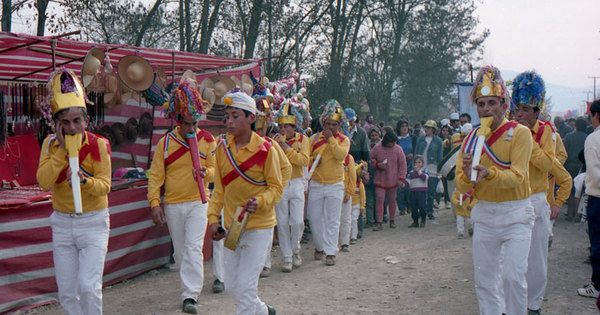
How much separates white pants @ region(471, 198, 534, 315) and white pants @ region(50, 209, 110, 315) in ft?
10.1

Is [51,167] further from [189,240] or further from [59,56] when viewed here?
[59,56]

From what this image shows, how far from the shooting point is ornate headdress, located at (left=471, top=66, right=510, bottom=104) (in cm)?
460

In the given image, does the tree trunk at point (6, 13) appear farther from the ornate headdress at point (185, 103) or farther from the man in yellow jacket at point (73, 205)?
the man in yellow jacket at point (73, 205)

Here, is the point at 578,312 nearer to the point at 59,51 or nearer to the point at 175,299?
the point at 175,299

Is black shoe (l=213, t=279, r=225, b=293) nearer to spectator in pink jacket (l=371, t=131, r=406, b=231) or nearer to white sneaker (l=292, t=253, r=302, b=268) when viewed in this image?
white sneaker (l=292, t=253, r=302, b=268)

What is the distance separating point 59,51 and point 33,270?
3.47m

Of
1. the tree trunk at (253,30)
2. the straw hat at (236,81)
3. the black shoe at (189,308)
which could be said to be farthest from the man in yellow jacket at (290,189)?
Answer: the tree trunk at (253,30)

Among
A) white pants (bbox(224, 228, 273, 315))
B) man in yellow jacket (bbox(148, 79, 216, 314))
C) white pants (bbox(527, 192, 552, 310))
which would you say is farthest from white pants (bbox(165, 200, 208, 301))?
white pants (bbox(527, 192, 552, 310))

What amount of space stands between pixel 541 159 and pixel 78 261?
4276mm

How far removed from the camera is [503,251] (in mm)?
4570

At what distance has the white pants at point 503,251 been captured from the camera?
14.6 feet

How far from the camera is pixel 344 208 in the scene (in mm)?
9922

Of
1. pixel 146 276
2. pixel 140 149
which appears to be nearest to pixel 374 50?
pixel 140 149

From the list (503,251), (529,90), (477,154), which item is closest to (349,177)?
(529,90)
